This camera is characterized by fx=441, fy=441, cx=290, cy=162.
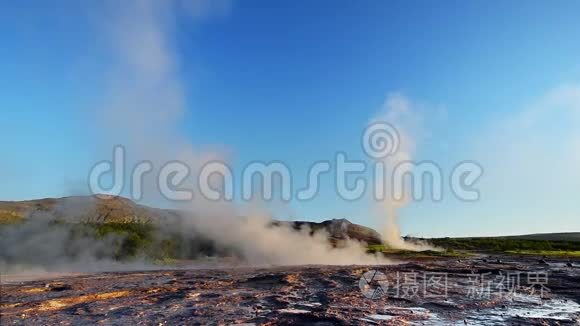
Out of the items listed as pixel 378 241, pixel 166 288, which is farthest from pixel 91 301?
pixel 378 241

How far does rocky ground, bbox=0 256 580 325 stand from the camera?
13.4 meters

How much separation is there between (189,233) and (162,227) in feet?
15.4

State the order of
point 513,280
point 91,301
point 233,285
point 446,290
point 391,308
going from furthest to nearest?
point 513,280 < point 233,285 < point 446,290 < point 91,301 < point 391,308

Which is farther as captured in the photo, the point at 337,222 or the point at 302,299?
the point at 337,222

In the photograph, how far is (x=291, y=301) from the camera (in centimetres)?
1666

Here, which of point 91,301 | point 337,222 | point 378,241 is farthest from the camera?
point 337,222

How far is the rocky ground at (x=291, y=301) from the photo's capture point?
1343cm

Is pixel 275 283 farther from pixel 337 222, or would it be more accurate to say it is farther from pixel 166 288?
pixel 337 222

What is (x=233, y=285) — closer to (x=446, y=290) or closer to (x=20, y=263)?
(x=446, y=290)

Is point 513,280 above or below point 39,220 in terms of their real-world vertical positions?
below

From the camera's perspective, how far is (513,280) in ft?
84.6

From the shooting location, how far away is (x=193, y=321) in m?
13.0

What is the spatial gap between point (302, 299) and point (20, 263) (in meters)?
26.0

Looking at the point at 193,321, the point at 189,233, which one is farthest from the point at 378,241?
the point at 193,321
